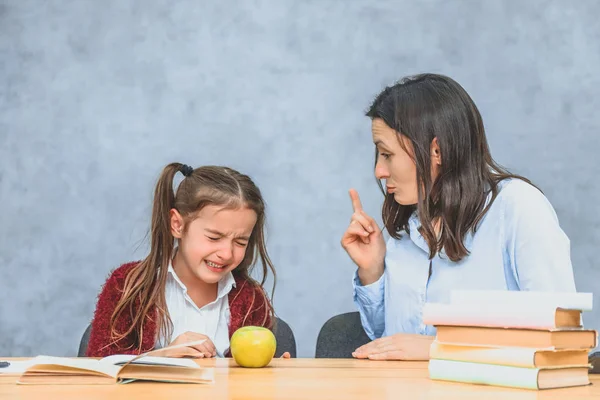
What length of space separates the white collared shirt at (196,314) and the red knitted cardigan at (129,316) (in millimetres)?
38

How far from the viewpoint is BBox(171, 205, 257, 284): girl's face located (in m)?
2.34

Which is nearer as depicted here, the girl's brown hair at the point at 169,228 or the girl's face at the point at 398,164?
the girl's face at the point at 398,164

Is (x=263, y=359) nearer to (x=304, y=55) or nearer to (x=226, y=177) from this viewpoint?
(x=226, y=177)

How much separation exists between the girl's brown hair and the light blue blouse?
36 centimetres

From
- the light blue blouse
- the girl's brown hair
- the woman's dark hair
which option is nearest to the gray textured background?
the girl's brown hair

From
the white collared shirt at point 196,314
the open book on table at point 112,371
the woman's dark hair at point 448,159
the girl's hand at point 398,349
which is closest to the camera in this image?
the open book on table at point 112,371

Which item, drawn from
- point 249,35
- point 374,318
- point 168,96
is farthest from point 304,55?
point 374,318

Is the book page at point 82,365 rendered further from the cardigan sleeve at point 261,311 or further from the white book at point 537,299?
the cardigan sleeve at point 261,311

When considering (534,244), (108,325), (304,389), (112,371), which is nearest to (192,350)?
Answer: (108,325)

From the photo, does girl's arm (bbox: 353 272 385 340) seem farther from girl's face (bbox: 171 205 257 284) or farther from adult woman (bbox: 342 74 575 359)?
girl's face (bbox: 171 205 257 284)

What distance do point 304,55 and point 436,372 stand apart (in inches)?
88.0

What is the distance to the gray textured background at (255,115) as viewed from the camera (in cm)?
324

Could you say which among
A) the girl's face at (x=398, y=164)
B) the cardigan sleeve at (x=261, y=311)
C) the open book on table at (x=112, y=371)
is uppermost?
the girl's face at (x=398, y=164)

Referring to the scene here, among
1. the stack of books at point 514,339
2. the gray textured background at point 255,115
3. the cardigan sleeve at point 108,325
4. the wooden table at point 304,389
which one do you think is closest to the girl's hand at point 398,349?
the wooden table at point 304,389
